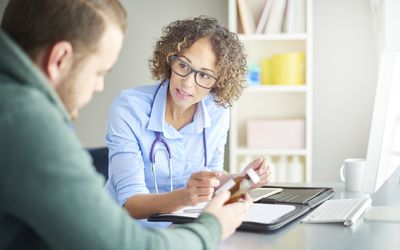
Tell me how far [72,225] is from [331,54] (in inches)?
112

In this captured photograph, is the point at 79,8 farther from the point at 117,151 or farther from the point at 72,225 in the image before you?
the point at 117,151

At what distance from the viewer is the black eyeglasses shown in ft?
6.51

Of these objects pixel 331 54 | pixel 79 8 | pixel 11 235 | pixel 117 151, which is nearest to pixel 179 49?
pixel 117 151

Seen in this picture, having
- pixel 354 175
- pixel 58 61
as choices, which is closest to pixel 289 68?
pixel 354 175

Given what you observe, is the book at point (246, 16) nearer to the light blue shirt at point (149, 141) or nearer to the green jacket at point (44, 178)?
the light blue shirt at point (149, 141)

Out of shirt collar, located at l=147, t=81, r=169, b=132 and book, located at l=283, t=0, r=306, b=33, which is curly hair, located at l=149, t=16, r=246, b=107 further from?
book, located at l=283, t=0, r=306, b=33

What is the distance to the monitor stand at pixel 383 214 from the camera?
1.68m

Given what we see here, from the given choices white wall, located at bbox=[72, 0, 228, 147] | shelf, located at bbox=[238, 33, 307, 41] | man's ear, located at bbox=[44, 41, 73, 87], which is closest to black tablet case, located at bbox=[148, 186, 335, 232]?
man's ear, located at bbox=[44, 41, 73, 87]

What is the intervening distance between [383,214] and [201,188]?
0.56m

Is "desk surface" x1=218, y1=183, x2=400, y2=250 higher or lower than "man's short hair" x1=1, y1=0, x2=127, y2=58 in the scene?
lower

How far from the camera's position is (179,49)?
79.7 inches

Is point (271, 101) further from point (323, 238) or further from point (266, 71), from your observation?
point (323, 238)

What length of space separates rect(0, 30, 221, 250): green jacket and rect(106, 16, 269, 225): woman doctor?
833 mm

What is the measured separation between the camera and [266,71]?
3.45m
